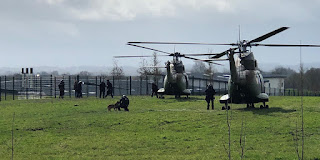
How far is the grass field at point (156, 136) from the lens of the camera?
1506cm

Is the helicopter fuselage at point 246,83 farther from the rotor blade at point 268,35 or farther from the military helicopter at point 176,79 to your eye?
the military helicopter at point 176,79

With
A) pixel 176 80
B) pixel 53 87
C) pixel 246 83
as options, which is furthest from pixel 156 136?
pixel 53 87

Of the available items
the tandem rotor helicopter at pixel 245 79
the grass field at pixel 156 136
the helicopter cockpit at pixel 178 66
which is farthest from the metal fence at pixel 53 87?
the grass field at pixel 156 136

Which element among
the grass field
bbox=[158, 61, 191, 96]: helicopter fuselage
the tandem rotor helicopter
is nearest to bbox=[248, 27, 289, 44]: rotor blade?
the tandem rotor helicopter

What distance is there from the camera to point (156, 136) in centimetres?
1873

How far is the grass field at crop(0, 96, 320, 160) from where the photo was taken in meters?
15.1

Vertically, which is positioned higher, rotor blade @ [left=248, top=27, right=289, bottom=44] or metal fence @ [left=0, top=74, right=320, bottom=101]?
rotor blade @ [left=248, top=27, right=289, bottom=44]

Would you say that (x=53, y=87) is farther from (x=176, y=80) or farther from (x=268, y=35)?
(x=268, y=35)

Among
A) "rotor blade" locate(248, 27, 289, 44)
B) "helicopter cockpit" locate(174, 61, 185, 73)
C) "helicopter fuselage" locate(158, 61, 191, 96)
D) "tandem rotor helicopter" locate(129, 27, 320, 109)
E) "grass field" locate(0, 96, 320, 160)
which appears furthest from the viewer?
"helicopter cockpit" locate(174, 61, 185, 73)

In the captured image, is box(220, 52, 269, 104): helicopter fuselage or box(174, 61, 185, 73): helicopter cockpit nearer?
box(220, 52, 269, 104): helicopter fuselage

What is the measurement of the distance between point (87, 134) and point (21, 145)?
3.32m

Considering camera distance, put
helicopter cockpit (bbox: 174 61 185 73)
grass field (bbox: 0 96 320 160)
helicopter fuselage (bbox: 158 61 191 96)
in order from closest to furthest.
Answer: grass field (bbox: 0 96 320 160), helicopter fuselage (bbox: 158 61 191 96), helicopter cockpit (bbox: 174 61 185 73)

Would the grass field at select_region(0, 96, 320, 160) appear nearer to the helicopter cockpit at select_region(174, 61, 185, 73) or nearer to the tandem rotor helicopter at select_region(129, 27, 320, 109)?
the tandem rotor helicopter at select_region(129, 27, 320, 109)

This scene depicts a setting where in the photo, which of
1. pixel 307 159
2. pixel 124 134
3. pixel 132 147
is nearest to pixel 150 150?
pixel 132 147
